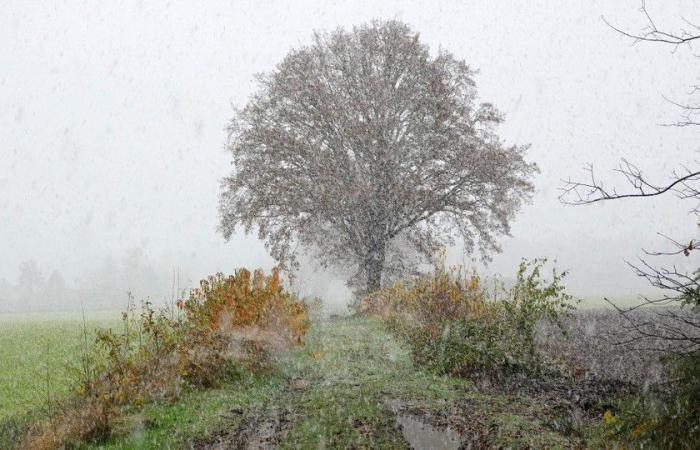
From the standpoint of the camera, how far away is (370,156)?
1044 inches

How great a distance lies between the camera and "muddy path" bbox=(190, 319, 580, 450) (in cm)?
688

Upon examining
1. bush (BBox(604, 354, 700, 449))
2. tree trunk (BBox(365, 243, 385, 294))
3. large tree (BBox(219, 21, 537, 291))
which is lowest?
bush (BBox(604, 354, 700, 449))

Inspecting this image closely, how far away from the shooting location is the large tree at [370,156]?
2592 centimetres

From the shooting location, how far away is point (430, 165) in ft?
87.5

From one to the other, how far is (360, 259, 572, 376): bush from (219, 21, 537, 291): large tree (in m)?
11.4

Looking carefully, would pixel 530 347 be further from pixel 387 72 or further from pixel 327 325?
pixel 387 72

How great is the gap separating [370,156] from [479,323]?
15.6 metres

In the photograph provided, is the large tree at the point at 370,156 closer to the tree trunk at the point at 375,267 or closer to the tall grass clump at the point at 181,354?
the tree trunk at the point at 375,267

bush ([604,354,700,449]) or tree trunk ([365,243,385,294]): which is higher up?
tree trunk ([365,243,385,294])

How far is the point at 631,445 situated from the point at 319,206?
69.2 ft

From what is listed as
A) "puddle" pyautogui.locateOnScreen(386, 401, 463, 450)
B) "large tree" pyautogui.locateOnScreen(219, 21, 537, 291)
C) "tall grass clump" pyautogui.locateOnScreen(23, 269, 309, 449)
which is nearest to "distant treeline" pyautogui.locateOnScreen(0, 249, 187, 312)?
"large tree" pyautogui.locateOnScreen(219, 21, 537, 291)

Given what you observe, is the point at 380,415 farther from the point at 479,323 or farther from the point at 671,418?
the point at 479,323

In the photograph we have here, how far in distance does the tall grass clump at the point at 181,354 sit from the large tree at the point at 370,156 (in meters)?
12.1

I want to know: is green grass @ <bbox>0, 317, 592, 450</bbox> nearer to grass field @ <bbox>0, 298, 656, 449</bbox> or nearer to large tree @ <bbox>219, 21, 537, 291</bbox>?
grass field @ <bbox>0, 298, 656, 449</bbox>
